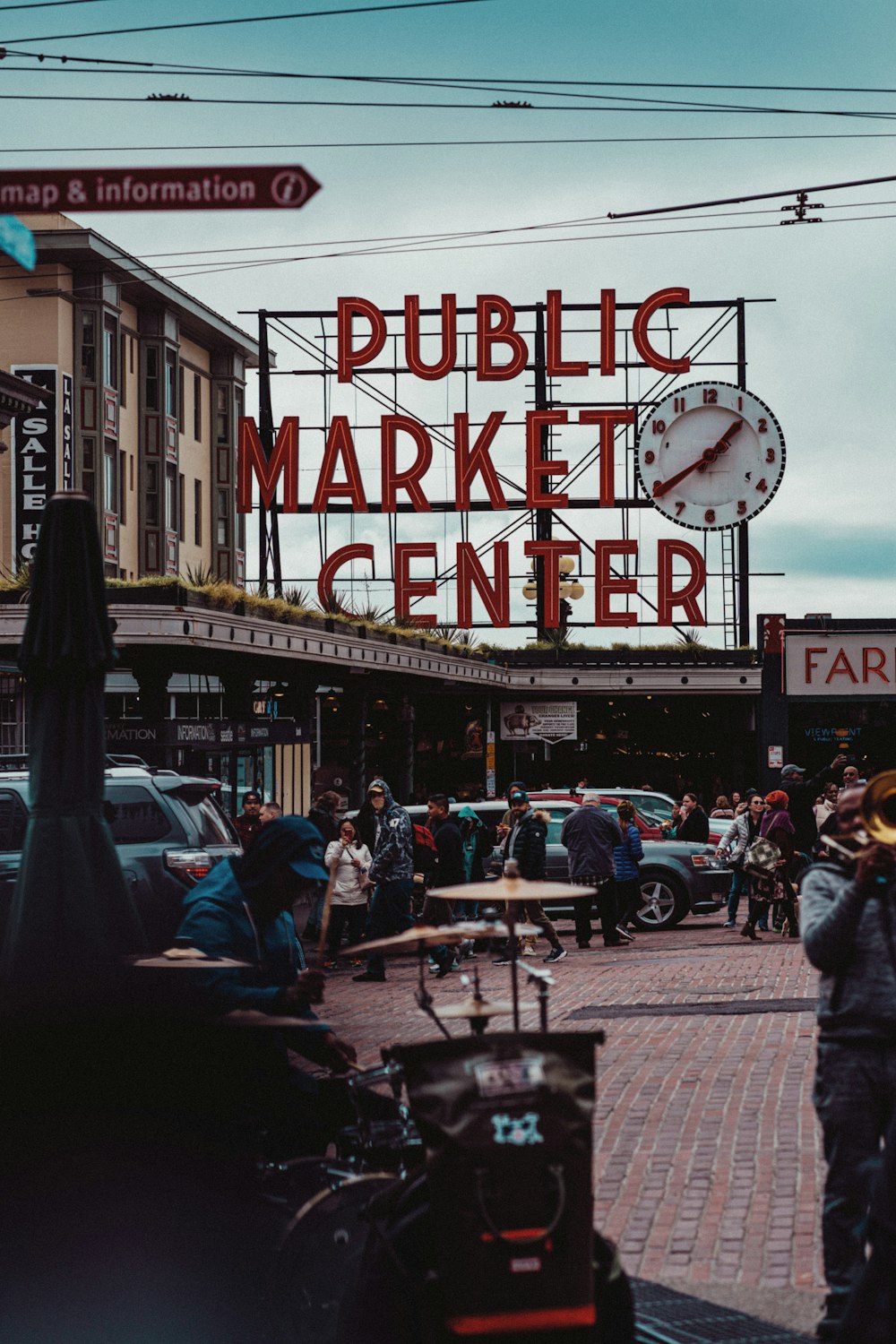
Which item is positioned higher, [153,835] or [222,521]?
[222,521]

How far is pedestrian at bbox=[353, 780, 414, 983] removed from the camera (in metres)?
17.1

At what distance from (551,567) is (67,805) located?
35.7m

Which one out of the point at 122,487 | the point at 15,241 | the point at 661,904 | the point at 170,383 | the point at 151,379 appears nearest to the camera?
the point at 15,241

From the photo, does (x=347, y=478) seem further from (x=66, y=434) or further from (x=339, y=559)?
(x=66, y=434)

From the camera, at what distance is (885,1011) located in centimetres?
560

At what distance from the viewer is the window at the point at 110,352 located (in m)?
50.4

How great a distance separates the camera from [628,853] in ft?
65.5

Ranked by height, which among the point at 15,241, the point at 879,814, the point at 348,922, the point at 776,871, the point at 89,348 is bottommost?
the point at 348,922

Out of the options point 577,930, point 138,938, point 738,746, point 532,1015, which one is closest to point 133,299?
point 738,746

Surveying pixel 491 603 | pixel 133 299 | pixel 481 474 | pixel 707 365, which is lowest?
pixel 491 603

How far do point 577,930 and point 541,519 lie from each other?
2428 cm

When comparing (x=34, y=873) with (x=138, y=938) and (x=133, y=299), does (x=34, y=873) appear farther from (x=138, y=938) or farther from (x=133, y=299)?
(x=133, y=299)

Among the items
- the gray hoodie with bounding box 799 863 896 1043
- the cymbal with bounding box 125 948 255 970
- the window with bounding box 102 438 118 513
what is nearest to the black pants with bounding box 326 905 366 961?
the cymbal with bounding box 125 948 255 970

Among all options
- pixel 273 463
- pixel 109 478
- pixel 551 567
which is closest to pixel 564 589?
pixel 551 567
